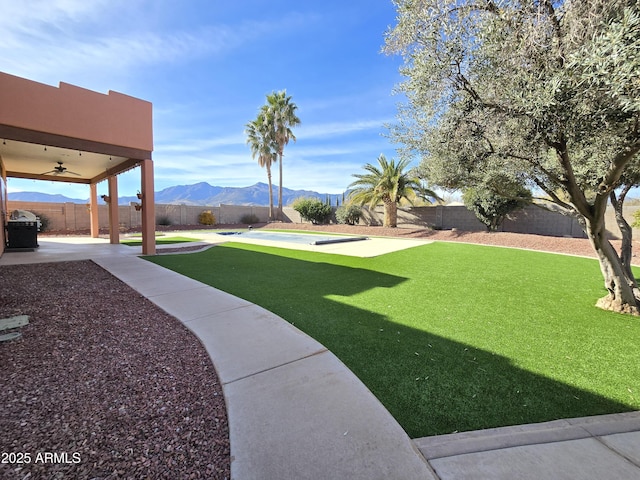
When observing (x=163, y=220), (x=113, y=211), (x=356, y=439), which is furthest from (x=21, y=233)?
(x=163, y=220)

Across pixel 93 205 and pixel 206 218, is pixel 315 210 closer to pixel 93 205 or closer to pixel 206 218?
pixel 206 218

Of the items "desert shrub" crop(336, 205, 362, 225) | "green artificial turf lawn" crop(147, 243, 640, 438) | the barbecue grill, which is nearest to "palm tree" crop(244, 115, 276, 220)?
"desert shrub" crop(336, 205, 362, 225)

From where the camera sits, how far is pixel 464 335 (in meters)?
4.02

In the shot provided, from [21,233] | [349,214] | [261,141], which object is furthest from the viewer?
[261,141]

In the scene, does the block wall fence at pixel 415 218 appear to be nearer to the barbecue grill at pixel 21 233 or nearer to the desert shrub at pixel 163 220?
the desert shrub at pixel 163 220

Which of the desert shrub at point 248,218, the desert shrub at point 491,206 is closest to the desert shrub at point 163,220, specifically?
the desert shrub at point 248,218

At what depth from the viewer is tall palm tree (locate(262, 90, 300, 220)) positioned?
29334mm

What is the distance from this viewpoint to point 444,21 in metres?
3.65

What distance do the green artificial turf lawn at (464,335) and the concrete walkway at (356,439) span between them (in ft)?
0.58

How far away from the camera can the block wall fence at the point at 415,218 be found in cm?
1739

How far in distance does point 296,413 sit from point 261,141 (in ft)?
101

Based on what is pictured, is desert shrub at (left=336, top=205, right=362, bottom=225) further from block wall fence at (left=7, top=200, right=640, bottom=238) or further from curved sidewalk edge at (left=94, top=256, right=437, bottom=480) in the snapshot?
curved sidewalk edge at (left=94, top=256, right=437, bottom=480)

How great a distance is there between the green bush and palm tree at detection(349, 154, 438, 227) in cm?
551

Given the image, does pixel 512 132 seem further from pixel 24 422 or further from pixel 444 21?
pixel 24 422
